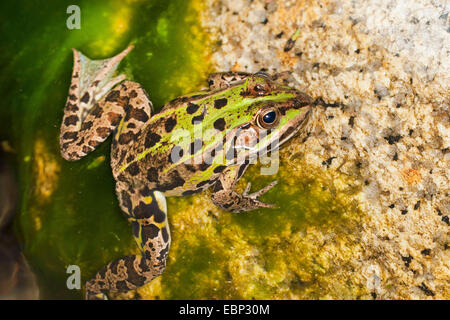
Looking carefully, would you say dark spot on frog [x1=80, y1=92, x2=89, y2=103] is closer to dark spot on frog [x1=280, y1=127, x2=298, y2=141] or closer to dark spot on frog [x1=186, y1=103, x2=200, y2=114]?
dark spot on frog [x1=186, y1=103, x2=200, y2=114]

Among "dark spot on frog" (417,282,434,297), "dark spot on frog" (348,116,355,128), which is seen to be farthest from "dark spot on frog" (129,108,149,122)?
"dark spot on frog" (417,282,434,297)

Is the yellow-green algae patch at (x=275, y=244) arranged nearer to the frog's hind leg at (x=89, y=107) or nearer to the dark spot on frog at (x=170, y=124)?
the dark spot on frog at (x=170, y=124)

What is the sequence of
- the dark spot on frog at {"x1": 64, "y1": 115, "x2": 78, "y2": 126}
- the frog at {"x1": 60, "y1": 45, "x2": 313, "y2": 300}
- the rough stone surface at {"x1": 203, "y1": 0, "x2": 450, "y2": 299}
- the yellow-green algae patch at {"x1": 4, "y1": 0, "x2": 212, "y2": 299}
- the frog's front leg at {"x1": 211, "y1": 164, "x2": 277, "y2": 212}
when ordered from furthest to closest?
the yellow-green algae patch at {"x1": 4, "y1": 0, "x2": 212, "y2": 299} → the dark spot on frog at {"x1": 64, "y1": 115, "x2": 78, "y2": 126} → the frog's front leg at {"x1": 211, "y1": 164, "x2": 277, "y2": 212} → the frog at {"x1": 60, "y1": 45, "x2": 313, "y2": 300} → the rough stone surface at {"x1": 203, "y1": 0, "x2": 450, "y2": 299}

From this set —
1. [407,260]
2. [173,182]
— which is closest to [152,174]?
[173,182]

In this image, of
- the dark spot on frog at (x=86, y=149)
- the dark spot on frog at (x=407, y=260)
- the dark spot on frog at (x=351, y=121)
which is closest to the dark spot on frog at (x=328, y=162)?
the dark spot on frog at (x=351, y=121)

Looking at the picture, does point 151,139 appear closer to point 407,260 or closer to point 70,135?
point 70,135
